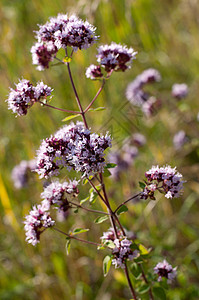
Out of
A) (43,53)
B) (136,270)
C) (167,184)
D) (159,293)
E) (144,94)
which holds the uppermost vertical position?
(144,94)

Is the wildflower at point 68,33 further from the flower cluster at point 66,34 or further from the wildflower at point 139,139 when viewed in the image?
the wildflower at point 139,139

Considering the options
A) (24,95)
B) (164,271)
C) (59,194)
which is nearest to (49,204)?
(59,194)

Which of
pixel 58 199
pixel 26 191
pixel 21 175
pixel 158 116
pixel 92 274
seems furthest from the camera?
pixel 158 116

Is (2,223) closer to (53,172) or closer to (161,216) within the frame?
(161,216)

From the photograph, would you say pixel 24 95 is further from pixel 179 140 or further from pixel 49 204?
pixel 179 140

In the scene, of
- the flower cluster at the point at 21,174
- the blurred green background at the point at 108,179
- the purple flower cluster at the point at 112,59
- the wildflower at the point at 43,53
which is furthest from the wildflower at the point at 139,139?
the wildflower at the point at 43,53

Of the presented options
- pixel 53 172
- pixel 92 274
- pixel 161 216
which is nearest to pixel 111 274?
pixel 92 274
